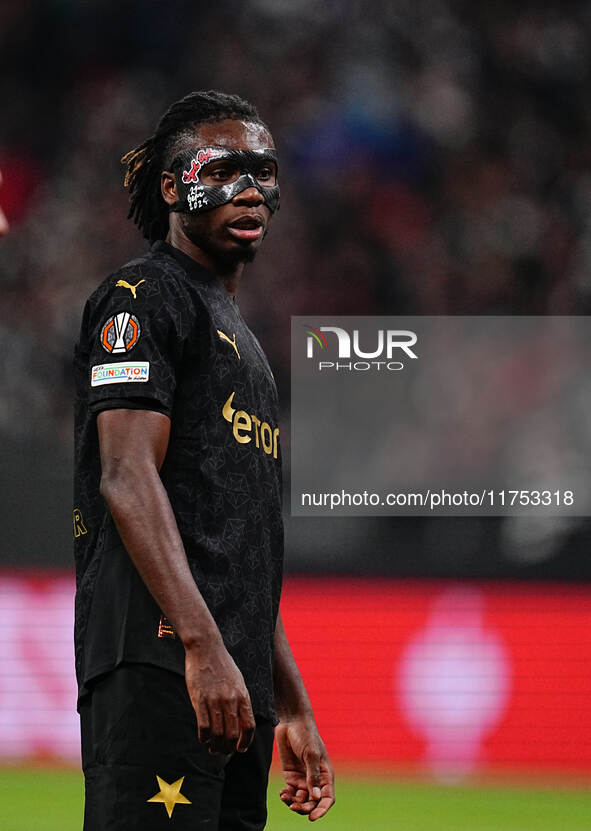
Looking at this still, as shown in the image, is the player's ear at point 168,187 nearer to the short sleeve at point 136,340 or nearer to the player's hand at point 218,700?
the short sleeve at point 136,340

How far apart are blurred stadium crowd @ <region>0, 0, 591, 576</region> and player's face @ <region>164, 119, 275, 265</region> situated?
14.3 feet

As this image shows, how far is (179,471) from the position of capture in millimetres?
1918

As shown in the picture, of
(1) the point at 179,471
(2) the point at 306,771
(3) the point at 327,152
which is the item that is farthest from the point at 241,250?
(3) the point at 327,152

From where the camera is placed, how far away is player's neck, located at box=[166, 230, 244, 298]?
7.06ft

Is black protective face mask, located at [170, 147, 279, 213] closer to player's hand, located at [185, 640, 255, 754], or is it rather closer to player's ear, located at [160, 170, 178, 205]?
player's ear, located at [160, 170, 178, 205]

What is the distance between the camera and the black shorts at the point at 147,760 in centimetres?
180

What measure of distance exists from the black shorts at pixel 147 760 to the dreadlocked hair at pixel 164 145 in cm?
86

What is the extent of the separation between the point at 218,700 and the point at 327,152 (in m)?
5.30

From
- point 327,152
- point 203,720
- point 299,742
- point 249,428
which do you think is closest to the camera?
point 203,720

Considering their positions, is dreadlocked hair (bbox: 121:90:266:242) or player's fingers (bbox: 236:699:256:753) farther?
dreadlocked hair (bbox: 121:90:266:242)

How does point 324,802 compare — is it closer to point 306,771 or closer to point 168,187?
point 306,771


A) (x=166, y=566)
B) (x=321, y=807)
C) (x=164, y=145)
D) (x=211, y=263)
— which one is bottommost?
(x=321, y=807)

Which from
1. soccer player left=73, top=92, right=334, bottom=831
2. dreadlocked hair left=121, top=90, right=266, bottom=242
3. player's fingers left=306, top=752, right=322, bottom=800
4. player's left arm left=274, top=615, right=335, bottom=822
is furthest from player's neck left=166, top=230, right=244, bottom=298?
player's fingers left=306, top=752, right=322, bottom=800

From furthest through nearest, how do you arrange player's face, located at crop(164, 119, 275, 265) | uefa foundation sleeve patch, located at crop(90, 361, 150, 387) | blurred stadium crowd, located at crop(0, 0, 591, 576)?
blurred stadium crowd, located at crop(0, 0, 591, 576)
player's face, located at crop(164, 119, 275, 265)
uefa foundation sleeve patch, located at crop(90, 361, 150, 387)
